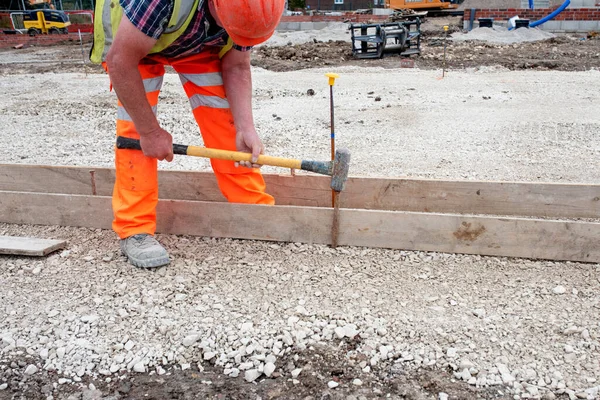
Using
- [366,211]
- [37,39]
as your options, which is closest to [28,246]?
[366,211]

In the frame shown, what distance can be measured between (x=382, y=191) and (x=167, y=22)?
1.75 metres

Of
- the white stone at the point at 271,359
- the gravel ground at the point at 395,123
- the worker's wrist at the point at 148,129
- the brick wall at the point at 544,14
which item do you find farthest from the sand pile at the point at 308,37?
the white stone at the point at 271,359

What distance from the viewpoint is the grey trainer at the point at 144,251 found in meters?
2.81

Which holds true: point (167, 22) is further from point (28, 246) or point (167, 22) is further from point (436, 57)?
point (436, 57)

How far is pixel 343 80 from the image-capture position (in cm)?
895

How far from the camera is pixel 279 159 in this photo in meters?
2.71

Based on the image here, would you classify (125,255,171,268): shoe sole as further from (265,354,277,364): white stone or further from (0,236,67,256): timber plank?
(265,354,277,364): white stone

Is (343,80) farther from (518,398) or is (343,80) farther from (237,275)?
(518,398)

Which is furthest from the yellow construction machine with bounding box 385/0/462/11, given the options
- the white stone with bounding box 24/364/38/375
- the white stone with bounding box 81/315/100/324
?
the white stone with bounding box 24/364/38/375

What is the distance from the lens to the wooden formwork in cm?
279

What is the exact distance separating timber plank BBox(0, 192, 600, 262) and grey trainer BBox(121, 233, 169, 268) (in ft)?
1.00

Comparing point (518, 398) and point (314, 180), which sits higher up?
point (314, 180)

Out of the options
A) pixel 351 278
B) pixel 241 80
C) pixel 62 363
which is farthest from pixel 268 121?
pixel 62 363

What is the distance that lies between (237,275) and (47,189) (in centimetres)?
179
